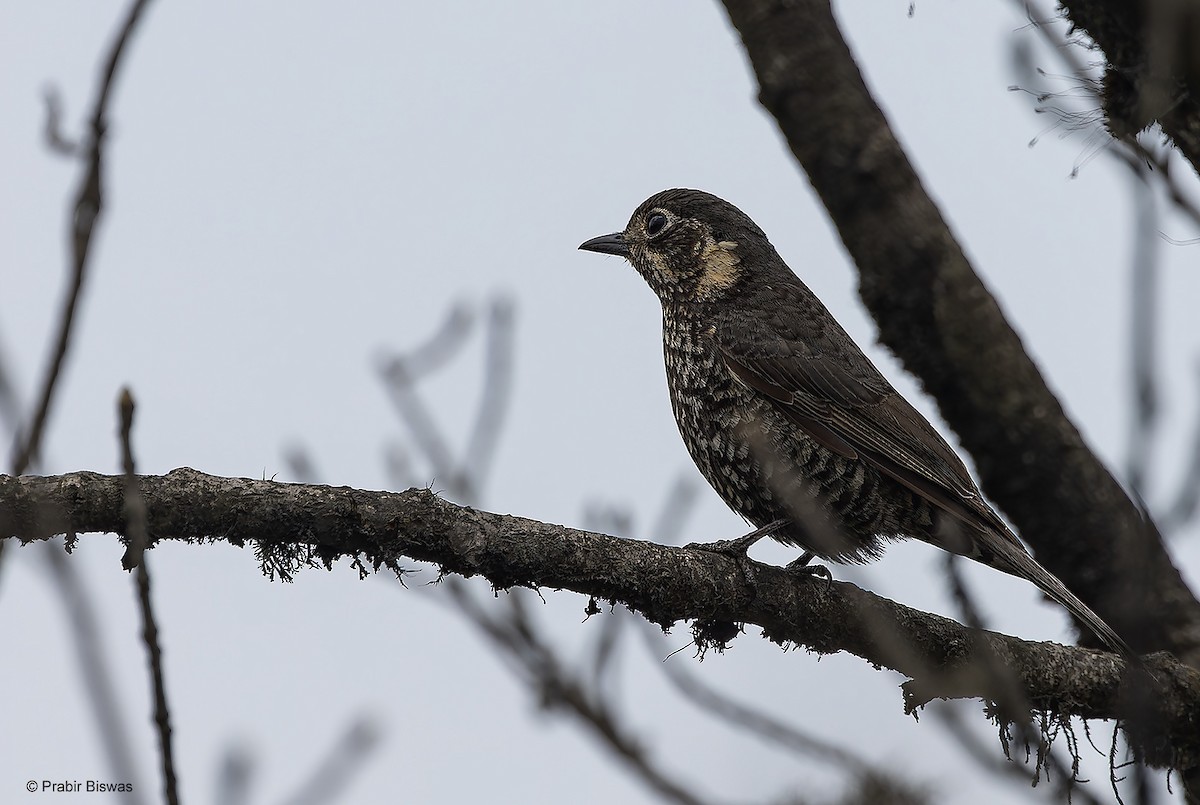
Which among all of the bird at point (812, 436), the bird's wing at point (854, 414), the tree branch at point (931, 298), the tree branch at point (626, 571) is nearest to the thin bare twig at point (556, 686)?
the tree branch at point (626, 571)

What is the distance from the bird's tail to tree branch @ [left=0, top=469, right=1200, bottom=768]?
8 centimetres

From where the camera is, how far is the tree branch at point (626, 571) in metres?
2.90

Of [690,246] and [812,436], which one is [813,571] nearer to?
[812,436]

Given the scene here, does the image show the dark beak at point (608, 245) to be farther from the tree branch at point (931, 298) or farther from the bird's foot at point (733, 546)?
the bird's foot at point (733, 546)

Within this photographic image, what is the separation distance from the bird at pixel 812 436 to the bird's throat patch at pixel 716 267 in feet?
0.08

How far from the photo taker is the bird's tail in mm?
4523

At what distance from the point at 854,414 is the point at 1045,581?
99 cm

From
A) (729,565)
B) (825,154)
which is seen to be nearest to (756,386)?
(825,154)

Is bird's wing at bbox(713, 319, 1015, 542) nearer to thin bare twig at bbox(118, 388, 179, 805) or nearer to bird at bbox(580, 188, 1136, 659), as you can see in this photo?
bird at bbox(580, 188, 1136, 659)

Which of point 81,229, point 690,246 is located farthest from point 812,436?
point 81,229

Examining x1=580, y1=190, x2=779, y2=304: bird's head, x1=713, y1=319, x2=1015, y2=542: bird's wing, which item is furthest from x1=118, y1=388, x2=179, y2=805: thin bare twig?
x1=580, y1=190, x2=779, y2=304: bird's head

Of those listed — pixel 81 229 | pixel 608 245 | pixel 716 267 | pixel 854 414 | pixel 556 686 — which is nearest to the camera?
pixel 81 229

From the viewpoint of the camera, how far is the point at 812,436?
5.18 m

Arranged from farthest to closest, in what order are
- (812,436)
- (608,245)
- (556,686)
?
1. (608,245)
2. (812,436)
3. (556,686)
